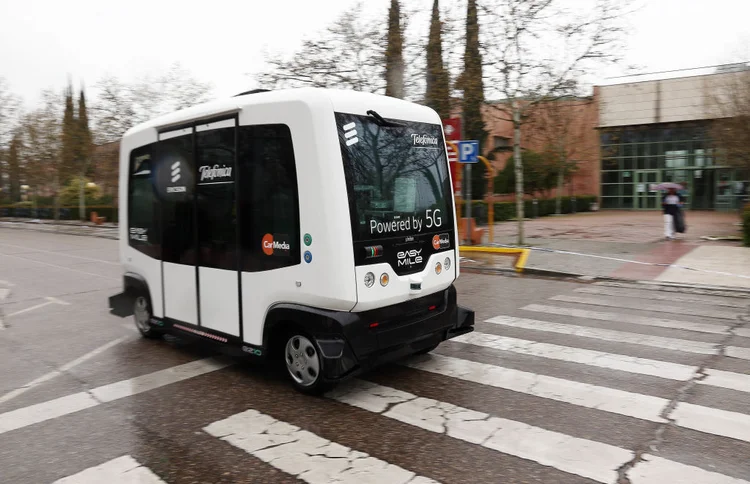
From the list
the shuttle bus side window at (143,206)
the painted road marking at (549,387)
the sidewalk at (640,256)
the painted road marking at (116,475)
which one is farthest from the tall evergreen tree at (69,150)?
the painted road marking at (116,475)

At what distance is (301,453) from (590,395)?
2.60 meters

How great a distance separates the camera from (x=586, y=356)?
19.9 ft

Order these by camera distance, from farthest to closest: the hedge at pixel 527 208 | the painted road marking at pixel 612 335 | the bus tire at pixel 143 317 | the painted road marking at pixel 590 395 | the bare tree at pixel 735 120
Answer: the hedge at pixel 527 208, the bare tree at pixel 735 120, the bus tire at pixel 143 317, the painted road marking at pixel 612 335, the painted road marking at pixel 590 395

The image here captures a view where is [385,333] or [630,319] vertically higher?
[385,333]

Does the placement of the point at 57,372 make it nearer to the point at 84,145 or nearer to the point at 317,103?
the point at 317,103

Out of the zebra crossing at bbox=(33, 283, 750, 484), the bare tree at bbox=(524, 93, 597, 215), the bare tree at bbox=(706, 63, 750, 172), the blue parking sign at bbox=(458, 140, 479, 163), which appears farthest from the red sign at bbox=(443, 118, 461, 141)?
the bare tree at bbox=(524, 93, 597, 215)

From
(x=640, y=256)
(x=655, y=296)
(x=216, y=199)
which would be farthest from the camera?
(x=640, y=256)

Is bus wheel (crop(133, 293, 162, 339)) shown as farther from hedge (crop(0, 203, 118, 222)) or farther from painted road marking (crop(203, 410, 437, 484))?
hedge (crop(0, 203, 118, 222))

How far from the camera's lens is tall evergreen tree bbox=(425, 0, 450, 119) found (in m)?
16.4

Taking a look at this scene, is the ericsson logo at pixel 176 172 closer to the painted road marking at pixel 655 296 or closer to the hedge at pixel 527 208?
the painted road marking at pixel 655 296

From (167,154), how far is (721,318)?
7.64m

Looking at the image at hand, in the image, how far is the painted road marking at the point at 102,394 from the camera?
4.72m

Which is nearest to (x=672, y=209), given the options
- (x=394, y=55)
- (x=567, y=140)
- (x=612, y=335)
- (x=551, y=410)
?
(x=394, y=55)

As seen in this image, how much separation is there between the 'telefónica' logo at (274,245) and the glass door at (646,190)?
122 ft
